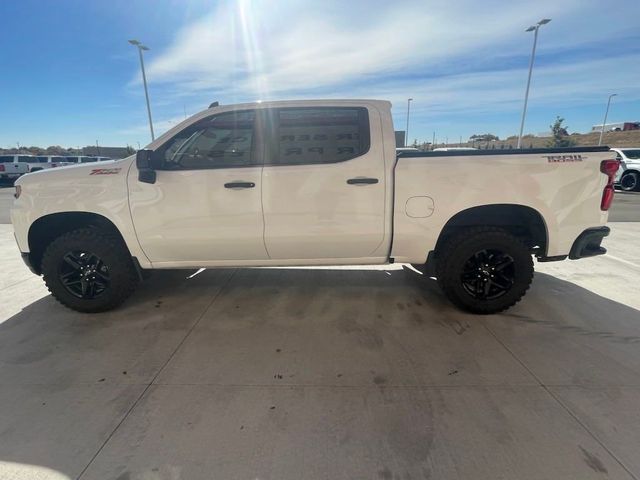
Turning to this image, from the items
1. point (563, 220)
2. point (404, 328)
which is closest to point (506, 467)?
point (404, 328)

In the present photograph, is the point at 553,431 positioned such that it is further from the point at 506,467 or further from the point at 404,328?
the point at 404,328

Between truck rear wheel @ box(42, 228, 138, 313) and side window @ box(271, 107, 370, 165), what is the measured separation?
184cm

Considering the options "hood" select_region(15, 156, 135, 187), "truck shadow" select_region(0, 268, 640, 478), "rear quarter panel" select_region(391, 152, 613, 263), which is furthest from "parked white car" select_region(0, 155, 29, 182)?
"rear quarter panel" select_region(391, 152, 613, 263)

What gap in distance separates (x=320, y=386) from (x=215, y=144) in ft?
7.71

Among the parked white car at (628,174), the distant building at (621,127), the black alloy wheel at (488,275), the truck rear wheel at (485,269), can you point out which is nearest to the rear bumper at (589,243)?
the truck rear wheel at (485,269)

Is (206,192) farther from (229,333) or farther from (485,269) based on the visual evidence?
(485,269)

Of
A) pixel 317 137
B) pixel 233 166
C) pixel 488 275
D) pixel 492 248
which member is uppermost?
pixel 317 137

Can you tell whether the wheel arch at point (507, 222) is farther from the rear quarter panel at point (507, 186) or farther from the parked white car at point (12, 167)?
the parked white car at point (12, 167)

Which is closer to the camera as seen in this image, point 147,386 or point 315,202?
point 147,386

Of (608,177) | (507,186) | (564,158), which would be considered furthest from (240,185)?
(608,177)

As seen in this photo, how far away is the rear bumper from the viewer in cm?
338

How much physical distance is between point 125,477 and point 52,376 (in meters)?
1.33

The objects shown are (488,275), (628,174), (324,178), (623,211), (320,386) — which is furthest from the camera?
(628,174)

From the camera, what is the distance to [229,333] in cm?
329
